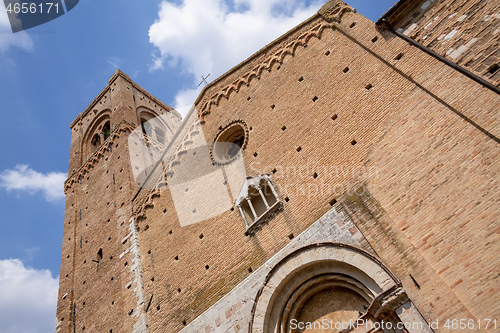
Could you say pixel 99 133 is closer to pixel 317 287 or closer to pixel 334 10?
pixel 334 10

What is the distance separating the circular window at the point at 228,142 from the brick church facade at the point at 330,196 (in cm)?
4

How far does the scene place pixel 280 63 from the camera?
993 cm

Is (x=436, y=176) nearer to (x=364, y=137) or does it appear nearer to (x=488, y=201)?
(x=488, y=201)

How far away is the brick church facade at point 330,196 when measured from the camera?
5.63 m

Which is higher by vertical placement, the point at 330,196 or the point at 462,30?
the point at 462,30

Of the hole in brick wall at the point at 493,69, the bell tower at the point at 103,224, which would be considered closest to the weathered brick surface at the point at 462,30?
the hole in brick wall at the point at 493,69

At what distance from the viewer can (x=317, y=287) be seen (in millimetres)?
6848

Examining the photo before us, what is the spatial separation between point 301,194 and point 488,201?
3.27 meters

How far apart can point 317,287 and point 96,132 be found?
15134mm

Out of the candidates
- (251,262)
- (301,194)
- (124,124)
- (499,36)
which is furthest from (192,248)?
(124,124)

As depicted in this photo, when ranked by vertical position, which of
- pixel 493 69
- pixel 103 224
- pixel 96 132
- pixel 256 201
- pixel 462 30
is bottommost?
pixel 493 69

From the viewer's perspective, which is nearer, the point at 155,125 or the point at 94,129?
the point at 94,129

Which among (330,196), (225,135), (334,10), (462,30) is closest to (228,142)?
(225,135)

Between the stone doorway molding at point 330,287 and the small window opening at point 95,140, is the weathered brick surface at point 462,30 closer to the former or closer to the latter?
the stone doorway molding at point 330,287
